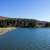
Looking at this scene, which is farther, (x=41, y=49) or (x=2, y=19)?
(x=2, y=19)

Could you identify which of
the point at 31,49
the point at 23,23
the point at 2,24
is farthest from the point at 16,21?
the point at 31,49

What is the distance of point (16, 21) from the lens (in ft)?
61.9

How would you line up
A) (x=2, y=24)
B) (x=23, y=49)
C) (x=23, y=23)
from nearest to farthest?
1. (x=23, y=49)
2. (x=23, y=23)
3. (x=2, y=24)

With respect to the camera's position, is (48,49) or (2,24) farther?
(2,24)

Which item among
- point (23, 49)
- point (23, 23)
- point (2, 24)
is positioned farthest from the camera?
point (2, 24)

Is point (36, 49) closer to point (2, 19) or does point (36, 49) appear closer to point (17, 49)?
point (17, 49)

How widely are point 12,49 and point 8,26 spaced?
1382 centimetres

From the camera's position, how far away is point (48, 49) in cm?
603

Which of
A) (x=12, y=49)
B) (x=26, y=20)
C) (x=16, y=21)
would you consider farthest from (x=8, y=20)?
(x=12, y=49)

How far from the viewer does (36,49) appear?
6152 mm

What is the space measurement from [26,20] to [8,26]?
8.91 feet

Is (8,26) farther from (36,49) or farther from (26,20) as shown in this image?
(36,49)

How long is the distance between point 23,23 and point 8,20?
203 cm

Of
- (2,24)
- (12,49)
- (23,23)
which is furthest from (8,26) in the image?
(12,49)
